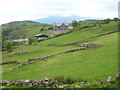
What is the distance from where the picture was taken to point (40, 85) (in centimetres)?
2039

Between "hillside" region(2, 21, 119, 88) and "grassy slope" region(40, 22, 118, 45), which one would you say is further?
"grassy slope" region(40, 22, 118, 45)

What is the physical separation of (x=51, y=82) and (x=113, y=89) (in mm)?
7469

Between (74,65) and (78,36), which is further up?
(78,36)

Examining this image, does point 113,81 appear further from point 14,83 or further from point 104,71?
point 14,83

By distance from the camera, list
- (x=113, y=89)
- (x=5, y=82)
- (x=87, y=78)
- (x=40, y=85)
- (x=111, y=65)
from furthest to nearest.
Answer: (x=111, y=65), (x=5, y=82), (x=87, y=78), (x=40, y=85), (x=113, y=89)

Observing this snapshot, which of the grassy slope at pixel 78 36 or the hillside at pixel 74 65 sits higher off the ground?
the grassy slope at pixel 78 36

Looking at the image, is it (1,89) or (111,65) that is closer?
(1,89)

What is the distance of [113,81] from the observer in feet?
60.8

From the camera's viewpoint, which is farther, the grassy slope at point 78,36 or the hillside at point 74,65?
the grassy slope at point 78,36

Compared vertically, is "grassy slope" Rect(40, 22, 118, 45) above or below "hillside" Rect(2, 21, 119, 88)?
above

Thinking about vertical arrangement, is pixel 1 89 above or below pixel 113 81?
below

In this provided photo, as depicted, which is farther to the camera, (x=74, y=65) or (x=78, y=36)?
(x=78, y=36)

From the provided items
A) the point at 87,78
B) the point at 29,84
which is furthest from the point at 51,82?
the point at 87,78

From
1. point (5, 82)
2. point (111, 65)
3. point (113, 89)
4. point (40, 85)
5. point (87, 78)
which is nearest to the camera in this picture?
point (113, 89)
